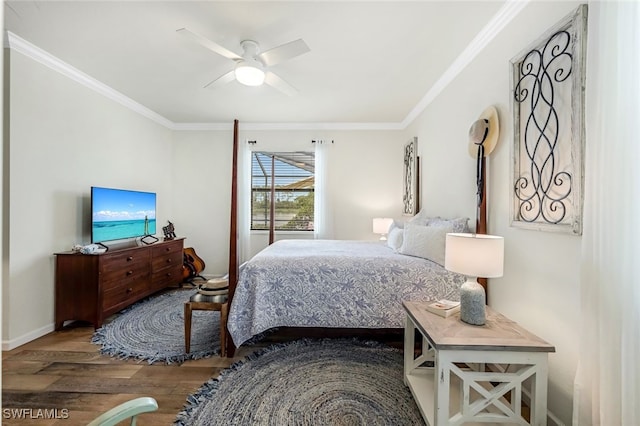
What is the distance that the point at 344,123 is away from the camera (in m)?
4.76

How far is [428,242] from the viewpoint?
259 cm

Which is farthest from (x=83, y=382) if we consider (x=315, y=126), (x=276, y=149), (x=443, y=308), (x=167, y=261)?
(x=315, y=126)

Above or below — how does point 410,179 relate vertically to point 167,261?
above

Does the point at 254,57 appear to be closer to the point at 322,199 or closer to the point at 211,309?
the point at 211,309

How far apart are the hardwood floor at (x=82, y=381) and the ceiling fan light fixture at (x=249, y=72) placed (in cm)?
221

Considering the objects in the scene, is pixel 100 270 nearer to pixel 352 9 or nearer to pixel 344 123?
pixel 352 9

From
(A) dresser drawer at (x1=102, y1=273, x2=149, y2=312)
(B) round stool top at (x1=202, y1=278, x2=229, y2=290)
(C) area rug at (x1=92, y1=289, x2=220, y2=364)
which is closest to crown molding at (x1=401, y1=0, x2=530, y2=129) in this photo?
(B) round stool top at (x1=202, y1=278, x2=229, y2=290)

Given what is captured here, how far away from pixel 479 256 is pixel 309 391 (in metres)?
1.36

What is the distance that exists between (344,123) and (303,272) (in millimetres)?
2926

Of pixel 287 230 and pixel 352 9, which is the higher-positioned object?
pixel 352 9

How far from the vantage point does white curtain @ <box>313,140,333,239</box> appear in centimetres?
472

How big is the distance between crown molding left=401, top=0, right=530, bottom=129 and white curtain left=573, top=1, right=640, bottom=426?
83 centimetres

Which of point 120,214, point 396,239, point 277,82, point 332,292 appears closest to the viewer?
point 332,292

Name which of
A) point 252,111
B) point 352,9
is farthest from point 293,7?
point 252,111
